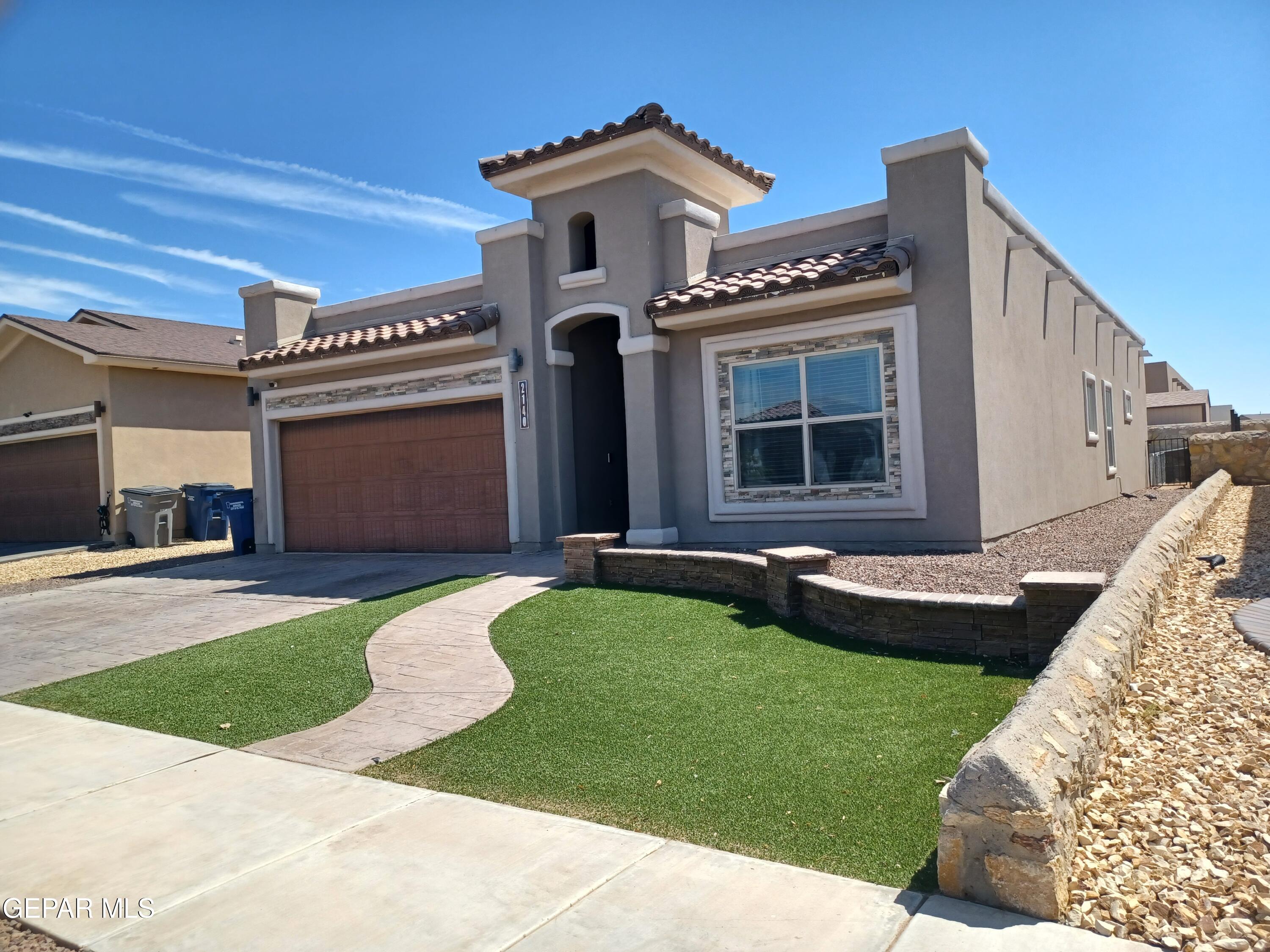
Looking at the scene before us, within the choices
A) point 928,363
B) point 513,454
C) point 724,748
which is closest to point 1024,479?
point 928,363

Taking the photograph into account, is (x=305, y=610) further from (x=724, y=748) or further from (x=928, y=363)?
(x=928, y=363)

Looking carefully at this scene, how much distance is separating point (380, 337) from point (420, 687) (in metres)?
8.72

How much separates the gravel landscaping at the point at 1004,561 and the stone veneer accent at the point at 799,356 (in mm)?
1021

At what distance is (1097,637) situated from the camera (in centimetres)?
508

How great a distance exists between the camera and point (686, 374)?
1245 cm

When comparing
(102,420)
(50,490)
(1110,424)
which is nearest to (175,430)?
(102,420)

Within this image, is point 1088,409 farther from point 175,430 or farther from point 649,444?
point 175,430

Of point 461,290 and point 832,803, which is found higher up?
point 461,290

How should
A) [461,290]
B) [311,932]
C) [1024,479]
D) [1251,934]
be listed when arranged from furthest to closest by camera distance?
[461,290]
[1024,479]
[311,932]
[1251,934]

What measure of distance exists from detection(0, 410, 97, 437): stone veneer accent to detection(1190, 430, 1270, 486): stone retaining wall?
24930mm

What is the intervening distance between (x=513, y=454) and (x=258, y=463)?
5849 mm

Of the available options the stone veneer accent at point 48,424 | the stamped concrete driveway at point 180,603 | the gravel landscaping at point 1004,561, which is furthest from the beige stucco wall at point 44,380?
the gravel landscaping at point 1004,561

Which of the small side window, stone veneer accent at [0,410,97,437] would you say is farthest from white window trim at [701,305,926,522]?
stone veneer accent at [0,410,97,437]

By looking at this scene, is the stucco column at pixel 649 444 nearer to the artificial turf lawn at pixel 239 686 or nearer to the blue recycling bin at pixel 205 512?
the artificial turf lawn at pixel 239 686
